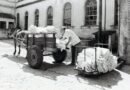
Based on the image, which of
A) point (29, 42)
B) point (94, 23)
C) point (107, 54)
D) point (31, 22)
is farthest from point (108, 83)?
point (31, 22)

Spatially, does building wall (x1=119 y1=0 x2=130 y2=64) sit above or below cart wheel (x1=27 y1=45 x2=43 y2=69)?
above

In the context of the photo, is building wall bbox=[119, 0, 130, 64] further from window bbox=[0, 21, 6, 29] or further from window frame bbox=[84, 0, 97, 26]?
window bbox=[0, 21, 6, 29]

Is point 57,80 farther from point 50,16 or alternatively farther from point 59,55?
point 50,16

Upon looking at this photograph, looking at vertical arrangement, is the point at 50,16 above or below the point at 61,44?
above

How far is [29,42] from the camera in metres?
7.07

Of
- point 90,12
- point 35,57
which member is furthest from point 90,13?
point 35,57

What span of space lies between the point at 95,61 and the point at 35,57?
2.39 m

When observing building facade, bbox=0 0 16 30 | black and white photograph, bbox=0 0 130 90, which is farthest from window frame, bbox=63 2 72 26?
building facade, bbox=0 0 16 30

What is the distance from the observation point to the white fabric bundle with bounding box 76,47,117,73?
5008mm

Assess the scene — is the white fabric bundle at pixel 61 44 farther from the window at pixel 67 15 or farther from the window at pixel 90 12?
the window at pixel 67 15

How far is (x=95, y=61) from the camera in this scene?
5.01 meters

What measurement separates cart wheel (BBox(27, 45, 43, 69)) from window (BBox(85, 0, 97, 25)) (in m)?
7.59

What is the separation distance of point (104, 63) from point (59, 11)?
1145 centimetres

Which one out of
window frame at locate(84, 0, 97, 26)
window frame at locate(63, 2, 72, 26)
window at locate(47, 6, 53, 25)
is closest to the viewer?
window frame at locate(84, 0, 97, 26)
